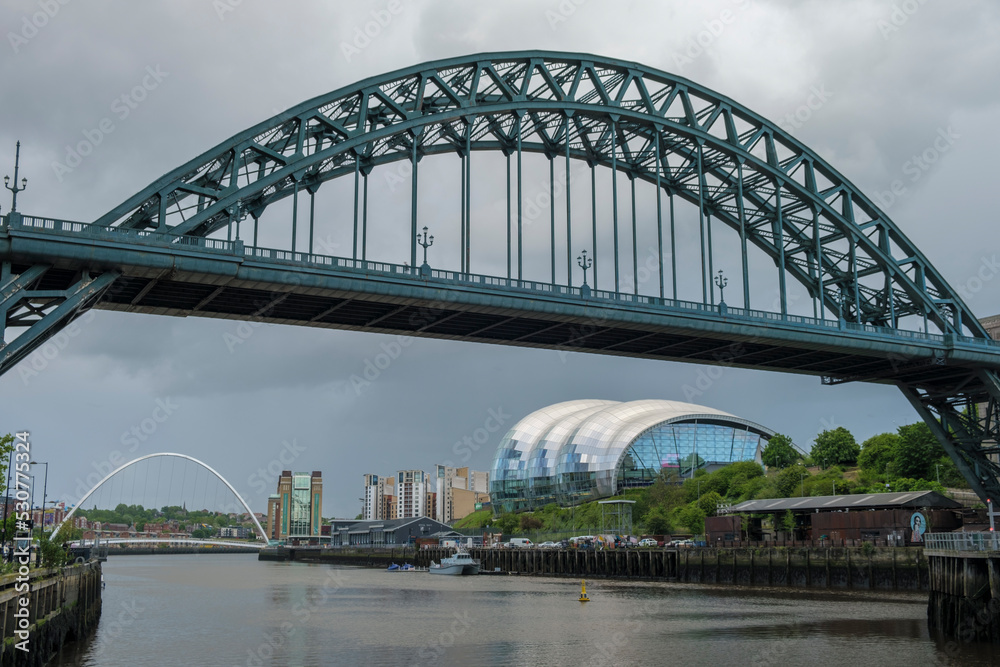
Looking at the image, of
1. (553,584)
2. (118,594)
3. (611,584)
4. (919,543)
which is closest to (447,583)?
(553,584)

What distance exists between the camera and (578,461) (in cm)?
15188

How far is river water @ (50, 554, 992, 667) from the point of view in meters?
35.1

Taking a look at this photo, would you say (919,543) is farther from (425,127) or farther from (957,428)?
(425,127)

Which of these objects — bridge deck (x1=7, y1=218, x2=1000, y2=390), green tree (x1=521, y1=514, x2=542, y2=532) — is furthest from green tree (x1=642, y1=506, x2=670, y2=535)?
bridge deck (x1=7, y1=218, x2=1000, y2=390)

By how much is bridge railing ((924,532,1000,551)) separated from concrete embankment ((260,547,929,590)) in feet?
69.0

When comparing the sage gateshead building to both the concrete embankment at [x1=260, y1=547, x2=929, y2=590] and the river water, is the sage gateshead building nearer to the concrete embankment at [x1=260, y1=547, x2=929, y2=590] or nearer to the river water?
the concrete embankment at [x1=260, y1=547, x2=929, y2=590]

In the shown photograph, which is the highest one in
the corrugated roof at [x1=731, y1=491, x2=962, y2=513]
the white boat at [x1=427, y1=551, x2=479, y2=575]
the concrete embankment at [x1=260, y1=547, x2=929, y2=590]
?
the corrugated roof at [x1=731, y1=491, x2=962, y2=513]

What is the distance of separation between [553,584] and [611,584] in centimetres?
611

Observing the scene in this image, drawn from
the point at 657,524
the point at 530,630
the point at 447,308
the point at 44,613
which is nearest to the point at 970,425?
the point at 530,630

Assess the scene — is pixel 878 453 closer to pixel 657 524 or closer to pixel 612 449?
pixel 657 524

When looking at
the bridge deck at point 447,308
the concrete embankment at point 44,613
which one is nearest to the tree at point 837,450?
the bridge deck at point 447,308

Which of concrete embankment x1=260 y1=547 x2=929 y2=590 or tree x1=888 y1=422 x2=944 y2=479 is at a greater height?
tree x1=888 y1=422 x2=944 y2=479

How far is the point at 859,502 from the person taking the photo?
231 ft

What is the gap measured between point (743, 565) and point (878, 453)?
3074 cm
